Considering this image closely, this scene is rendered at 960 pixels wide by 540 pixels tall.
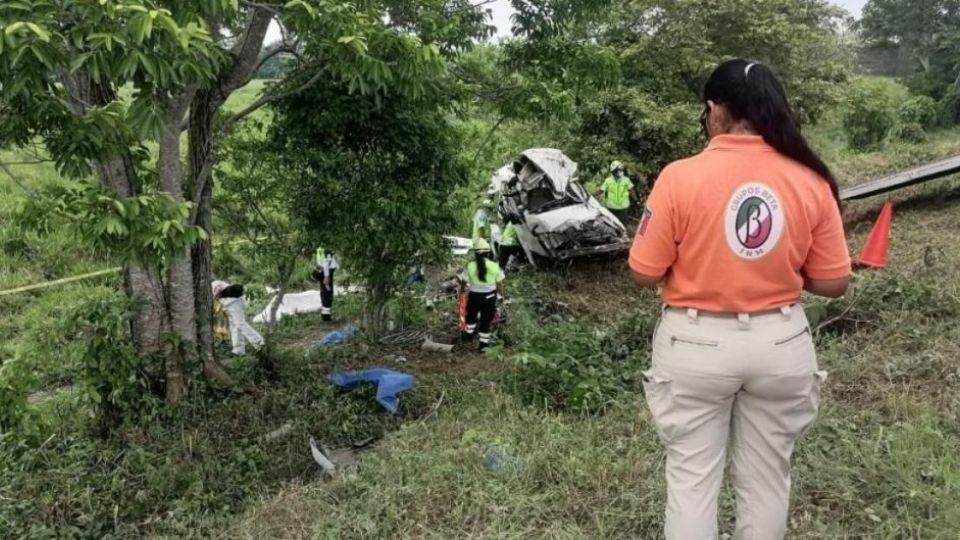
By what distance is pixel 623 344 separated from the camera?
607cm

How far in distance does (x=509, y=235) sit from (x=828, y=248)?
9.33 metres

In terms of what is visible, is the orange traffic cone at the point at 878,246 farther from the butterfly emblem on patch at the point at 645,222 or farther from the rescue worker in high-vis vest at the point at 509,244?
the rescue worker in high-vis vest at the point at 509,244

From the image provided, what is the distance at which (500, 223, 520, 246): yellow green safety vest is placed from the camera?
11477 millimetres

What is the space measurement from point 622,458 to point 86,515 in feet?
10.4

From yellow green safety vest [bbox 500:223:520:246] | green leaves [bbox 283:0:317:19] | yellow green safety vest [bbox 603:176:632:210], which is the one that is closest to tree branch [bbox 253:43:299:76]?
green leaves [bbox 283:0:317:19]

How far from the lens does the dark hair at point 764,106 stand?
6.96 feet

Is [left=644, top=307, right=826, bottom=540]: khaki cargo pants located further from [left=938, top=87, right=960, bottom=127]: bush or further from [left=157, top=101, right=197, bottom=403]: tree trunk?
[left=938, top=87, right=960, bottom=127]: bush

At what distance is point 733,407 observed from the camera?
92.4 inches

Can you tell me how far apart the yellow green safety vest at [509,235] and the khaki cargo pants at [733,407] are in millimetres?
9100

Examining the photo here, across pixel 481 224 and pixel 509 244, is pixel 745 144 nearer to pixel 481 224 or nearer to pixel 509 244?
Answer: pixel 481 224

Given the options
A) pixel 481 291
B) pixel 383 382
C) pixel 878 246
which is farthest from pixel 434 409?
pixel 878 246

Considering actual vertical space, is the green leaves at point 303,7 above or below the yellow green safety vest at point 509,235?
above

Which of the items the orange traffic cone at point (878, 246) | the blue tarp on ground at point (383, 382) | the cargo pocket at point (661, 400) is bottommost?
the blue tarp on ground at point (383, 382)

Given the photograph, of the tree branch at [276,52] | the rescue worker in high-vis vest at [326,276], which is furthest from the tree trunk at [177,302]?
the rescue worker in high-vis vest at [326,276]
